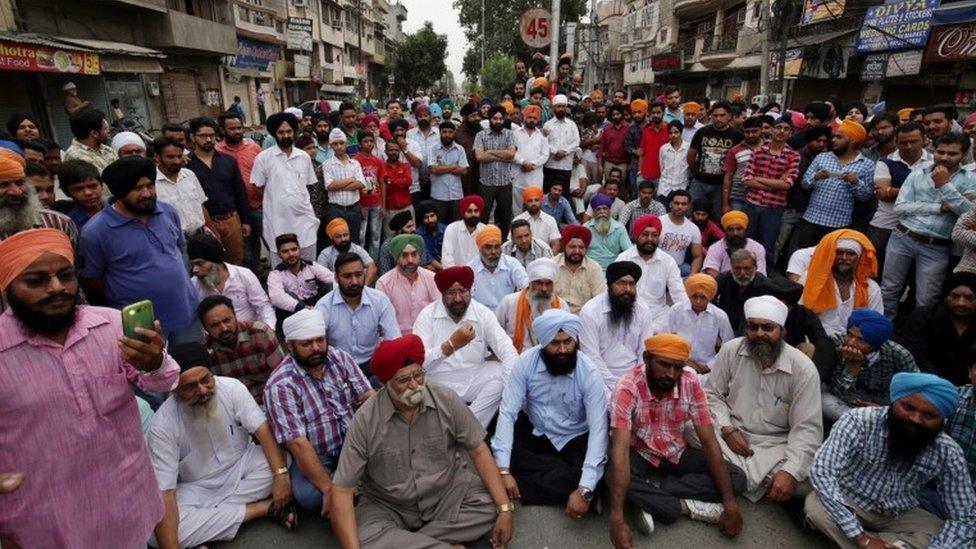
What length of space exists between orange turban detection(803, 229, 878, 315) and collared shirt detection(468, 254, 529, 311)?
2393 millimetres

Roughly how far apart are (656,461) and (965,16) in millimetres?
13215

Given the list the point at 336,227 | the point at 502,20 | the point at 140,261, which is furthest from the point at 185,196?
the point at 502,20

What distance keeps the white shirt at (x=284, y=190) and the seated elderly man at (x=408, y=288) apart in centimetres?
139

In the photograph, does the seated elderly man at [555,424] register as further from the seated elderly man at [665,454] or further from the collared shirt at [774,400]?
the collared shirt at [774,400]

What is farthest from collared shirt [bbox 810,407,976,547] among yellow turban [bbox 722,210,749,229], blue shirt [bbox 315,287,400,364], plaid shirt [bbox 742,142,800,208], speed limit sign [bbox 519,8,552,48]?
speed limit sign [bbox 519,8,552,48]

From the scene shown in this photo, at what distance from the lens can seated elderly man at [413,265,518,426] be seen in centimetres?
401

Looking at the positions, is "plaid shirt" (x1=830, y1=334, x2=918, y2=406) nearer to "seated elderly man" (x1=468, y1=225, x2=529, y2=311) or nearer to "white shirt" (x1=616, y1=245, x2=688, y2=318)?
"white shirt" (x1=616, y1=245, x2=688, y2=318)

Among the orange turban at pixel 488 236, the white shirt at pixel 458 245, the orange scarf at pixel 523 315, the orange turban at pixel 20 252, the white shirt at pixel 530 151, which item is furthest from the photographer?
the white shirt at pixel 530 151

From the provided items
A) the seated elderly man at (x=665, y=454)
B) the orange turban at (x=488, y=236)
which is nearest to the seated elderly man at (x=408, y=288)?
the orange turban at (x=488, y=236)

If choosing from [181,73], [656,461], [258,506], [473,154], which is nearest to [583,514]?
[656,461]

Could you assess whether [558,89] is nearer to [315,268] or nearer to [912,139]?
[912,139]

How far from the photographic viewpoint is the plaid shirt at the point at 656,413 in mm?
3090

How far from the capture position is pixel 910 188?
180 inches

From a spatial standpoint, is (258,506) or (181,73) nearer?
(258,506)
